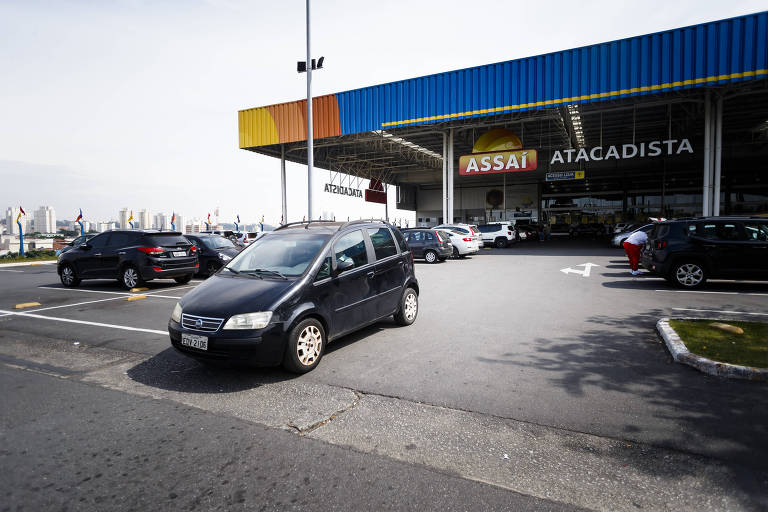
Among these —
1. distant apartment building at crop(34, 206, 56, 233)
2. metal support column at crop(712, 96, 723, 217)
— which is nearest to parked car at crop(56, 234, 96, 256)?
metal support column at crop(712, 96, 723, 217)

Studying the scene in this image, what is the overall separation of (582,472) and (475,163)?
883 inches

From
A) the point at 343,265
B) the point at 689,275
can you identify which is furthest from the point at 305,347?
the point at 689,275

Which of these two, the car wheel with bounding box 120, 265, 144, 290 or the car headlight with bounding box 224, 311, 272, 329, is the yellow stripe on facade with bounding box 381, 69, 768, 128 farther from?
the car headlight with bounding box 224, 311, 272, 329

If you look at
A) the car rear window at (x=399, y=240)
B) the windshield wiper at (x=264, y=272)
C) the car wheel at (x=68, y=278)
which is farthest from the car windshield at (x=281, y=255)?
the car wheel at (x=68, y=278)

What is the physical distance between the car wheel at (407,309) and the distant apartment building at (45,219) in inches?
3001

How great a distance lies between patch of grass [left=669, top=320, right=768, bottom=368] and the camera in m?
4.65

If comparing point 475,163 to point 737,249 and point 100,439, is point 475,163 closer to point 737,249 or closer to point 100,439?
point 737,249

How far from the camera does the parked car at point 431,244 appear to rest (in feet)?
59.7

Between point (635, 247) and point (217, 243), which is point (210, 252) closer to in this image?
point (217, 243)

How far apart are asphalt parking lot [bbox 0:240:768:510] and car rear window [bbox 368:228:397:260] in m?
1.23

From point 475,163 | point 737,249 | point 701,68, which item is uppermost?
point 701,68

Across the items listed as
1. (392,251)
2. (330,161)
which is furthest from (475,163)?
(392,251)

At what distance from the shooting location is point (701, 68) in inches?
689

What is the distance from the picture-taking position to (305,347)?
477cm
